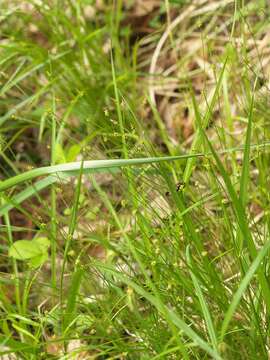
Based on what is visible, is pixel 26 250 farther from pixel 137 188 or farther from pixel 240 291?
pixel 240 291

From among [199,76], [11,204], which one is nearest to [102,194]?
[11,204]

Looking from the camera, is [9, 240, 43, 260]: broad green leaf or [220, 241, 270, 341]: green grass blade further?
[9, 240, 43, 260]: broad green leaf

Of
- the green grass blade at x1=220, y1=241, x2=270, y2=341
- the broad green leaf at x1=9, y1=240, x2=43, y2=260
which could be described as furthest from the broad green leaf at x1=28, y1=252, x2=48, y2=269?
the green grass blade at x1=220, y1=241, x2=270, y2=341

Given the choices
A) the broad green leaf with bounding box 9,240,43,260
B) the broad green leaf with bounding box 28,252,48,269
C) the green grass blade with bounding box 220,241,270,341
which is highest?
the green grass blade with bounding box 220,241,270,341

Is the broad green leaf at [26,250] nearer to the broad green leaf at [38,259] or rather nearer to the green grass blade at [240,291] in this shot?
the broad green leaf at [38,259]

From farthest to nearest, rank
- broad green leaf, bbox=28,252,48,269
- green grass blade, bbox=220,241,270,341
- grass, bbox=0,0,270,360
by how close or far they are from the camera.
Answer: broad green leaf, bbox=28,252,48,269 → grass, bbox=0,0,270,360 → green grass blade, bbox=220,241,270,341

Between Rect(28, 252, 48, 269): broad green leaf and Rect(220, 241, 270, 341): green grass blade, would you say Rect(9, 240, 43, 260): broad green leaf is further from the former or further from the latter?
Rect(220, 241, 270, 341): green grass blade

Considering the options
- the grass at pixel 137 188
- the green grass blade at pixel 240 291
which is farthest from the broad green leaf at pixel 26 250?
the green grass blade at pixel 240 291

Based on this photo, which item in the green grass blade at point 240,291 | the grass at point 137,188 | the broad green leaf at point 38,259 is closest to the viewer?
the green grass blade at point 240,291

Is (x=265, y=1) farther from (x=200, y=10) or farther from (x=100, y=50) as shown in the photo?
(x=100, y=50)
